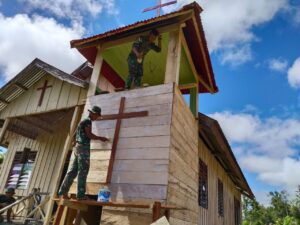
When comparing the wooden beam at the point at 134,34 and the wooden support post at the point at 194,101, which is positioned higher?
the wooden beam at the point at 134,34

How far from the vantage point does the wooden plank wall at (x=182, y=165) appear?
4887mm

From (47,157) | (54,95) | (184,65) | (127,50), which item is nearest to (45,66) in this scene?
(54,95)

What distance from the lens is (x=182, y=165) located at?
216 inches

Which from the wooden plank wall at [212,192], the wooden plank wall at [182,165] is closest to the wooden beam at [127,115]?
the wooden plank wall at [182,165]

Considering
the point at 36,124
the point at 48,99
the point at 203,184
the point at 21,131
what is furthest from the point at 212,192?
the point at 21,131

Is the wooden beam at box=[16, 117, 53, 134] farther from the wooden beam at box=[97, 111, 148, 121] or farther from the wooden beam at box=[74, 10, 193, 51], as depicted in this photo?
the wooden beam at box=[97, 111, 148, 121]

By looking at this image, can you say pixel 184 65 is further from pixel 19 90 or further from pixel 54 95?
pixel 19 90

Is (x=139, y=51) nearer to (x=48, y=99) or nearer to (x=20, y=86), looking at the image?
(x=48, y=99)

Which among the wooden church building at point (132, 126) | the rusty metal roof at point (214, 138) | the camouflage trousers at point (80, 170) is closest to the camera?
the camouflage trousers at point (80, 170)

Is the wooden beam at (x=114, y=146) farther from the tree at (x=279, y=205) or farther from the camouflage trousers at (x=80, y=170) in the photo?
the tree at (x=279, y=205)

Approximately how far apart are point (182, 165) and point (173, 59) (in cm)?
235

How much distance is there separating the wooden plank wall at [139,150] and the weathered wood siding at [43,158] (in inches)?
178

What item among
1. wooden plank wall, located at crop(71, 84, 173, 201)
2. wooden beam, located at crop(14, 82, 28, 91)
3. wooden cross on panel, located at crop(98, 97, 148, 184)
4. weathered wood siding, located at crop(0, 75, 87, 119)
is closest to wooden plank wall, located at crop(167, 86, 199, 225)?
wooden plank wall, located at crop(71, 84, 173, 201)

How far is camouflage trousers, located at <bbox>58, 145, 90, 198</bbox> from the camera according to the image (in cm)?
464
